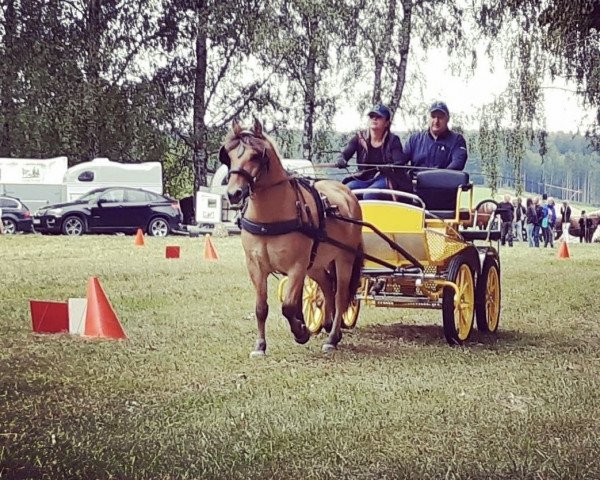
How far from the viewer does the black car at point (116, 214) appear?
17.1 metres

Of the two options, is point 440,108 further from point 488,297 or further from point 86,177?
point 86,177

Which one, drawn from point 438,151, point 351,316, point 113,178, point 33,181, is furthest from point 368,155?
point 33,181

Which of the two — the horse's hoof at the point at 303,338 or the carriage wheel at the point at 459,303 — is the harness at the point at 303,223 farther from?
the carriage wheel at the point at 459,303

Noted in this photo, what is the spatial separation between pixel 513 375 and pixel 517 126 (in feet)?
38.1

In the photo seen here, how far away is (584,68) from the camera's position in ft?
37.1

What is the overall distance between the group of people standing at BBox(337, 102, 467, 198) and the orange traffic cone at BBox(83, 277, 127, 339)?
67.6 inches

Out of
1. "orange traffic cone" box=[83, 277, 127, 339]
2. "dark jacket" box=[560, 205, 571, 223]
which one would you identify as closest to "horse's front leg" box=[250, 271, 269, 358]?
"orange traffic cone" box=[83, 277, 127, 339]

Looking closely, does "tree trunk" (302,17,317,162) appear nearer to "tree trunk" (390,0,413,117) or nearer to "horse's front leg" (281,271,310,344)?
"tree trunk" (390,0,413,117)

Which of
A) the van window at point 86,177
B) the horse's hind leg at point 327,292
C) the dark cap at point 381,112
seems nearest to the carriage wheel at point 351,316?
the horse's hind leg at point 327,292

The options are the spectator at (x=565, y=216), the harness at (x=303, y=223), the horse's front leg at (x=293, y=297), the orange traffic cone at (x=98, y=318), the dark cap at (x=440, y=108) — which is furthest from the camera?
the spectator at (x=565, y=216)

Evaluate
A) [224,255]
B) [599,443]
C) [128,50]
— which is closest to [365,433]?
[599,443]

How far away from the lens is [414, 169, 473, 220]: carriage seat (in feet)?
21.3

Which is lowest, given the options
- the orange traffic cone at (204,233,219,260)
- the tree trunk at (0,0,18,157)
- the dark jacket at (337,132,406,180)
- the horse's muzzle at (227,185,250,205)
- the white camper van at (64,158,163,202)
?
the orange traffic cone at (204,233,219,260)

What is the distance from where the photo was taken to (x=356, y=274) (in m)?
6.20
